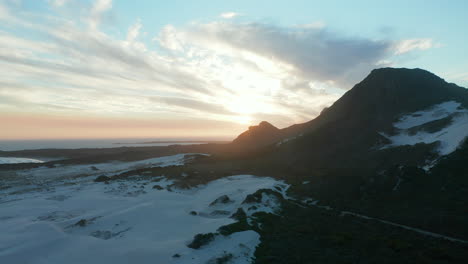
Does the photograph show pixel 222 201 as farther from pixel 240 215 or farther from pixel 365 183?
pixel 365 183

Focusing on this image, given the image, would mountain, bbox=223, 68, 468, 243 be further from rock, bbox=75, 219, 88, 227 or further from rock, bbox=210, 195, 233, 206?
rock, bbox=75, 219, 88, 227

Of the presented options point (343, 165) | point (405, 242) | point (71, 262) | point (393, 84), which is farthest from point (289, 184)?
point (393, 84)

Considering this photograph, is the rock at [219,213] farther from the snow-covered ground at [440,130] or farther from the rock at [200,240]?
the snow-covered ground at [440,130]

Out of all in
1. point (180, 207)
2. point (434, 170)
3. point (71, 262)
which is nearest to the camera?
point (71, 262)

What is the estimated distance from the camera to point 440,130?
54344 mm

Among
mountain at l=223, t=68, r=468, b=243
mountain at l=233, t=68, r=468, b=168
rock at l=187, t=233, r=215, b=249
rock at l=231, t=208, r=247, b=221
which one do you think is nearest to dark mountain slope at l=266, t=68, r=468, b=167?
mountain at l=233, t=68, r=468, b=168

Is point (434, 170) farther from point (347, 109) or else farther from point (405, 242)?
point (347, 109)

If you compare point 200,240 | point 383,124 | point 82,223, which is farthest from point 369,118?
point 82,223

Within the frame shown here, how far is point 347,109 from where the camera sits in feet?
280

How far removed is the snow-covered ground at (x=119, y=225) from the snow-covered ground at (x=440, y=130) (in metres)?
31.1

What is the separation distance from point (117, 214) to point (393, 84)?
293 ft

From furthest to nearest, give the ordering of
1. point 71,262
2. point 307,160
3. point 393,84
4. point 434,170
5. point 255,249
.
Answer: point 393,84, point 307,160, point 434,170, point 255,249, point 71,262

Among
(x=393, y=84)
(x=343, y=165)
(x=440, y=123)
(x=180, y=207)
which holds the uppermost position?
(x=393, y=84)

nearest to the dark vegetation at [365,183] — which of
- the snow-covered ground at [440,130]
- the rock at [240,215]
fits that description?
the rock at [240,215]
